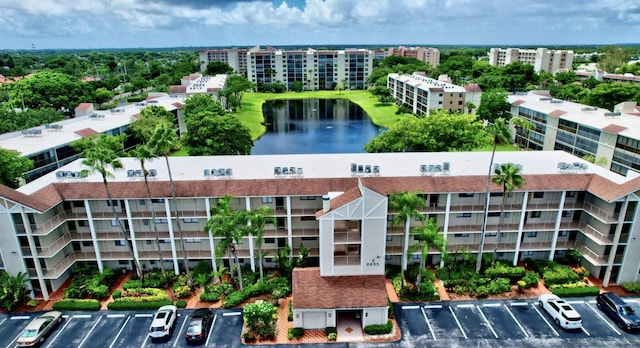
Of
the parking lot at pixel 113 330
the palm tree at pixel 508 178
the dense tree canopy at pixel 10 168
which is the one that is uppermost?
the palm tree at pixel 508 178

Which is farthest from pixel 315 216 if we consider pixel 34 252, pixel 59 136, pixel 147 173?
pixel 59 136

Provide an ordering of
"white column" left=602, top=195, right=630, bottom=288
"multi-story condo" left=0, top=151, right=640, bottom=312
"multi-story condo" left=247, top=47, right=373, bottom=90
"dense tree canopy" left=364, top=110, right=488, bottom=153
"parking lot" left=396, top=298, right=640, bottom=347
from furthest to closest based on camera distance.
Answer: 1. "multi-story condo" left=247, top=47, right=373, bottom=90
2. "dense tree canopy" left=364, top=110, right=488, bottom=153
3. "white column" left=602, top=195, right=630, bottom=288
4. "multi-story condo" left=0, top=151, right=640, bottom=312
5. "parking lot" left=396, top=298, right=640, bottom=347

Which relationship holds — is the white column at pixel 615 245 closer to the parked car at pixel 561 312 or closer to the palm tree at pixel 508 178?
the parked car at pixel 561 312

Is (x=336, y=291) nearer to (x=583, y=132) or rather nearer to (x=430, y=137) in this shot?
(x=430, y=137)

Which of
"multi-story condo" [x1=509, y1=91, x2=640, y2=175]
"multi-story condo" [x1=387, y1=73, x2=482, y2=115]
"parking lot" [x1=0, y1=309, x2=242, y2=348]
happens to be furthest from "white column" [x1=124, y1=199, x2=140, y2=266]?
"multi-story condo" [x1=387, y1=73, x2=482, y2=115]

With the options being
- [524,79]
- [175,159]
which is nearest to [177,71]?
[524,79]

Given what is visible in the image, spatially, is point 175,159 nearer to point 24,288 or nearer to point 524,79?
point 24,288

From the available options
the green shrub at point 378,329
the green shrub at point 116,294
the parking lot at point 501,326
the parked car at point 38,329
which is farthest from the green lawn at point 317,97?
the green shrub at point 378,329

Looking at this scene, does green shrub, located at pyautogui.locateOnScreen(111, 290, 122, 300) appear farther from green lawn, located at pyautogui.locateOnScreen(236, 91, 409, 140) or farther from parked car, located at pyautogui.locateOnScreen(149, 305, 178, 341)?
green lawn, located at pyautogui.locateOnScreen(236, 91, 409, 140)
